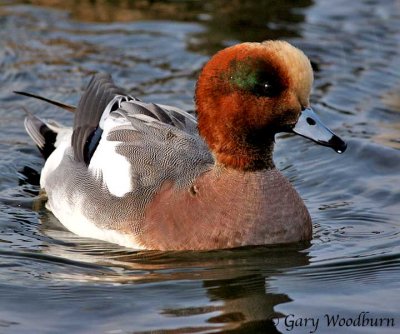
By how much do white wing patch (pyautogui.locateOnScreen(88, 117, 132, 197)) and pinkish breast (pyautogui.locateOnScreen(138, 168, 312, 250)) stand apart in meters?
0.32

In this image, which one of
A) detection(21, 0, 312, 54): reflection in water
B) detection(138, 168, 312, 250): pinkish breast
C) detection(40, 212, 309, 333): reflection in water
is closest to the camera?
detection(40, 212, 309, 333): reflection in water

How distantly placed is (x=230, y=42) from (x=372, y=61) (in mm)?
1392

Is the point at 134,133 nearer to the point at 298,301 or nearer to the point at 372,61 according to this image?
the point at 298,301

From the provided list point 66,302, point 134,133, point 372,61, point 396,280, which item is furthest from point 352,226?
point 372,61

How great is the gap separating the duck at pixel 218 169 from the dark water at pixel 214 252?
124mm

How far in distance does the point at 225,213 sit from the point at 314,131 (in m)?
0.68

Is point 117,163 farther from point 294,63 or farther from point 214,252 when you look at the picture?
point 294,63

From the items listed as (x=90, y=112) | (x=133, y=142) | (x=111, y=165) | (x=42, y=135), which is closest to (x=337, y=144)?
(x=133, y=142)

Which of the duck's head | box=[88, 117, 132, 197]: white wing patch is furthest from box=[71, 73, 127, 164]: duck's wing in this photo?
the duck's head

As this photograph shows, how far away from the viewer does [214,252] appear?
595 cm

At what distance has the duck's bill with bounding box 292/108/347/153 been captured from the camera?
5.80 meters

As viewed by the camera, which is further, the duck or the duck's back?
the duck's back

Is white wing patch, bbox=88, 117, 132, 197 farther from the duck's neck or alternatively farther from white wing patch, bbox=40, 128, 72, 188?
the duck's neck

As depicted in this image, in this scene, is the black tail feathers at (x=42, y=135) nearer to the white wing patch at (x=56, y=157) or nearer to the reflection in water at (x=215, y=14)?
the white wing patch at (x=56, y=157)
